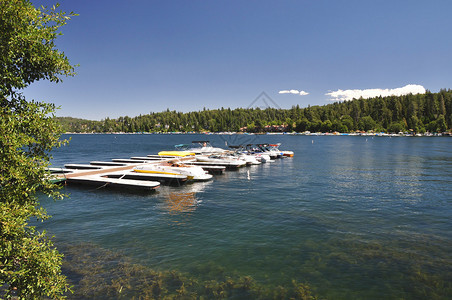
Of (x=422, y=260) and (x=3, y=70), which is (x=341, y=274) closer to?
(x=422, y=260)

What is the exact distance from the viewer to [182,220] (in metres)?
20.4

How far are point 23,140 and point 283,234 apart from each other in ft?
50.7

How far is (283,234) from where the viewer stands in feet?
57.4

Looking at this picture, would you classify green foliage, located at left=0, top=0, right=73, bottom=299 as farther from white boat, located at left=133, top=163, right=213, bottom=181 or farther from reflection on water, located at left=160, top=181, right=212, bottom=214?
white boat, located at left=133, top=163, right=213, bottom=181

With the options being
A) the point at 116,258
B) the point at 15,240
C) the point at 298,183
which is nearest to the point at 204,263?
the point at 116,258

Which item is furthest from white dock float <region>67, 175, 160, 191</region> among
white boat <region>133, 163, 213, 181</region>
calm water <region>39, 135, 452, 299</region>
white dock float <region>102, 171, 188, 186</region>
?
white boat <region>133, 163, 213, 181</region>

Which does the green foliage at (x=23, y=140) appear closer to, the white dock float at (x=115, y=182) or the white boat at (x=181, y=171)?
the white dock float at (x=115, y=182)

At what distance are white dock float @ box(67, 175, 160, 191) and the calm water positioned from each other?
4.04 ft

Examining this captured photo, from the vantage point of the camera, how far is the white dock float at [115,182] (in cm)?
2998

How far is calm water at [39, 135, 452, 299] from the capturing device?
41.0 feet

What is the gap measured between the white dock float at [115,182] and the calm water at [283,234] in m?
1.23

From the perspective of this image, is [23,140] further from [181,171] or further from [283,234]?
[181,171]

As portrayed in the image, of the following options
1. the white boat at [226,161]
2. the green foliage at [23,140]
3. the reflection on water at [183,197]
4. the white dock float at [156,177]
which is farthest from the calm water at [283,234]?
the white boat at [226,161]

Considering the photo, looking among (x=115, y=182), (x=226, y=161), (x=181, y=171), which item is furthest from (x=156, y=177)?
(x=226, y=161)
